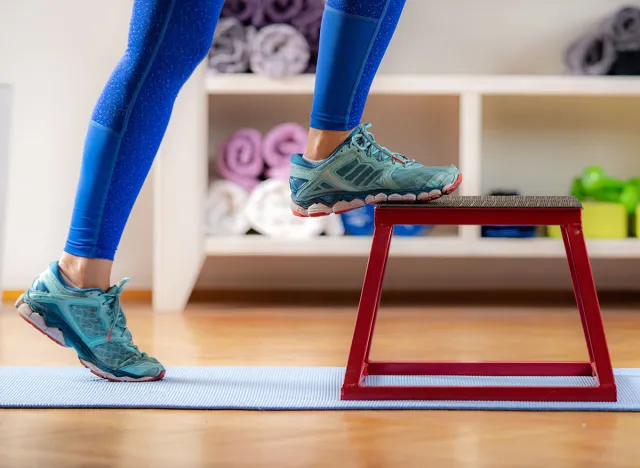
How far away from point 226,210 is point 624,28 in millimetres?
1196

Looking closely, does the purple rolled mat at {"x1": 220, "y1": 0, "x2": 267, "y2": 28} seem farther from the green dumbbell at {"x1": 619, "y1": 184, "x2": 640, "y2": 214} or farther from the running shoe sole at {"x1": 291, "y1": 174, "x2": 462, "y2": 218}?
the running shoe sole at {"x1": 291, "y1": 174, "x2": 462, "y2": 218}

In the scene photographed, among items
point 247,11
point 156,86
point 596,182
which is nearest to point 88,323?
point 156,86

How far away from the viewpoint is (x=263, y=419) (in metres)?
1.07

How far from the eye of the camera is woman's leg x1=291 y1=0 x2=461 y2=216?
113 cm

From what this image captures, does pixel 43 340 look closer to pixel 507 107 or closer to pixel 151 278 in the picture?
pixel 151 278

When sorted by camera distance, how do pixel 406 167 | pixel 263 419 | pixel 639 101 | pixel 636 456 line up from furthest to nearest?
pixel 639 101 → pixel 406 167 → pixel 263 419 → pixel 636 456

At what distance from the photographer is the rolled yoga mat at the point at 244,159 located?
2324 mm

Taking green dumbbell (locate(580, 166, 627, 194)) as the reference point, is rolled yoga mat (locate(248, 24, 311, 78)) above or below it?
above

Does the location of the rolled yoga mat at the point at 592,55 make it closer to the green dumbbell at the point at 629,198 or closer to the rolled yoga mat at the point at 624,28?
the rolled yoga mat at the point at 624,28

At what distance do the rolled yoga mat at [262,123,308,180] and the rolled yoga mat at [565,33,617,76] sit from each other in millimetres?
786

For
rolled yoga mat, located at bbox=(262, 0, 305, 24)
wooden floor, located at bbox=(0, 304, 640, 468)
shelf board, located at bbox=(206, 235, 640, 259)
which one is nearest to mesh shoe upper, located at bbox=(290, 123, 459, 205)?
wooden floor, located at bbox=(0, 304, 640, 468)

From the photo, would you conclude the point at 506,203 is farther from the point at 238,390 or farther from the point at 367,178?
the point at 238,390

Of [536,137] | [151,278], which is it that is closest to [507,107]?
[536,137]

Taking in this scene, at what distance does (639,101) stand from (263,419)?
75.6 inches
